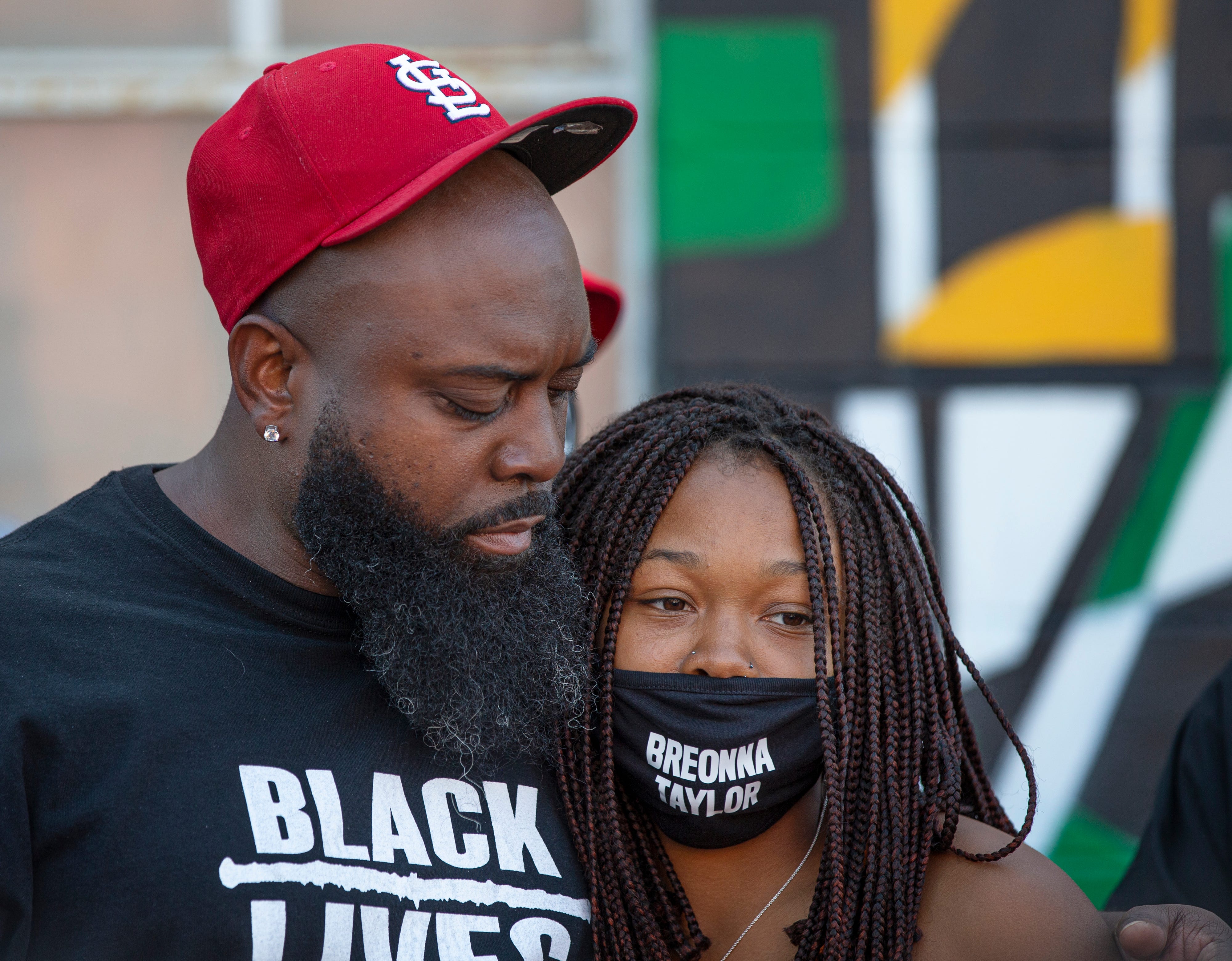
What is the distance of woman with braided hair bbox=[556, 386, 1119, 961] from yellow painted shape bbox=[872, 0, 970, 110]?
2.69m

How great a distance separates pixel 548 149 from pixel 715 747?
1047 millimetres

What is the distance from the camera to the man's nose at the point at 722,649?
6.86ft

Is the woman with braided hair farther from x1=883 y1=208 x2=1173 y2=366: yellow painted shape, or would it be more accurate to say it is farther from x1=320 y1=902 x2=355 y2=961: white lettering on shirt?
x1=883 y1=208 x2=1173 y2=366: yellow painted shape

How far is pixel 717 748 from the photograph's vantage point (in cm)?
206

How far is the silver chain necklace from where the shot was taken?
83.2 inches

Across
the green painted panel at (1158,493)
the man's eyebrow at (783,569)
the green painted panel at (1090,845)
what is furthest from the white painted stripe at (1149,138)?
the man's eyebrow at (783,569)

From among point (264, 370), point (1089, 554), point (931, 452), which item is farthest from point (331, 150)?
point (1089, 554)

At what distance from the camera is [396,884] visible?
6.00ft

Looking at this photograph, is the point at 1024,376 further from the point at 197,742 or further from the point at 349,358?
the point at 197,742

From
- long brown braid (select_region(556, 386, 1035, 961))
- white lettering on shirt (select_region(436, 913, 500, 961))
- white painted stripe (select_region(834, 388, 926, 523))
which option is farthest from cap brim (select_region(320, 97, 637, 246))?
white painted stripe (select_region(834, 388, 926, 523))

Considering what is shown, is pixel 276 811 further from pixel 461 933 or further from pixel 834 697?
pixel 834 697

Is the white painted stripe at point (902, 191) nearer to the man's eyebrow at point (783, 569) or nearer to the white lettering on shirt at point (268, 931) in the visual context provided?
the man's eyebrow at point (783, 569)

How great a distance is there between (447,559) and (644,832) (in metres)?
0.60

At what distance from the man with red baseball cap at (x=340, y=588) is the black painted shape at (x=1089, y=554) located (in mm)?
2926
